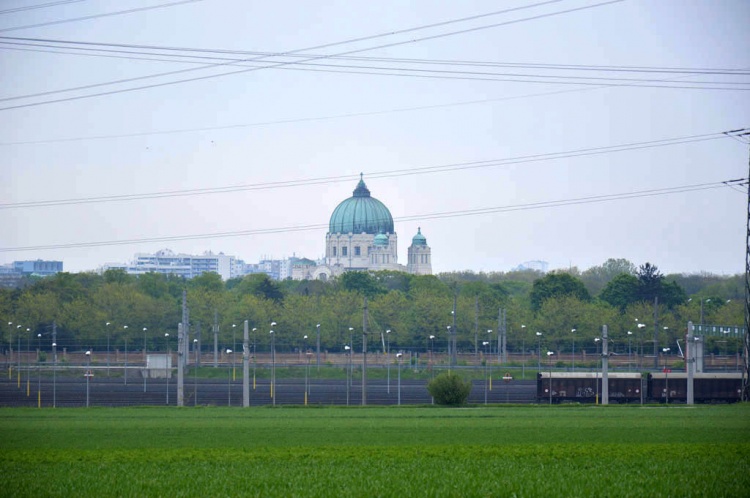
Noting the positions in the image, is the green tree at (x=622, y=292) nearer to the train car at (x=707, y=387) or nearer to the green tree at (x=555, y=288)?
the green tree at (x=555, y=288)

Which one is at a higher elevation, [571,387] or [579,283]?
[579,283]

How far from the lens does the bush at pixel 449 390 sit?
187 feet

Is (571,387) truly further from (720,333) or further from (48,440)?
(48,440)

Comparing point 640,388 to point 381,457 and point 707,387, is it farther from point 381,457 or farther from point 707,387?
point 381,457

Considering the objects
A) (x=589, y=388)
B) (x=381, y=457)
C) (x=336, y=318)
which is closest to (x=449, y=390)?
(x=589, y=388)

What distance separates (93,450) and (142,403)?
3497cm

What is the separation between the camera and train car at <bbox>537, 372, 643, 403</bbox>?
234 feet

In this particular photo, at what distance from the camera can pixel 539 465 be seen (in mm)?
25109

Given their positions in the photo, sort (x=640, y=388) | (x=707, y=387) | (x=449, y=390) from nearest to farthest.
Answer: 1. (x=449, y=390)
2. (x=640, y=388)
3. (x=707, y=387)

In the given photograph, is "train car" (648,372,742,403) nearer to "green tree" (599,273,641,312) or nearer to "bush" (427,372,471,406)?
"bush" (427,372,471,406)

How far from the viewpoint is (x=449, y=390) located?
5694 cm

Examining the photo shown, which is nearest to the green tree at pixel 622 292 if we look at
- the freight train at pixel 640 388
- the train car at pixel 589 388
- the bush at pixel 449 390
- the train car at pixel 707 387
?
the freight train at pixel 640 388

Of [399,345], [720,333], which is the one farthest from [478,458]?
[399,345]

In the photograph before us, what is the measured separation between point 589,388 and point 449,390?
20.2 meters
